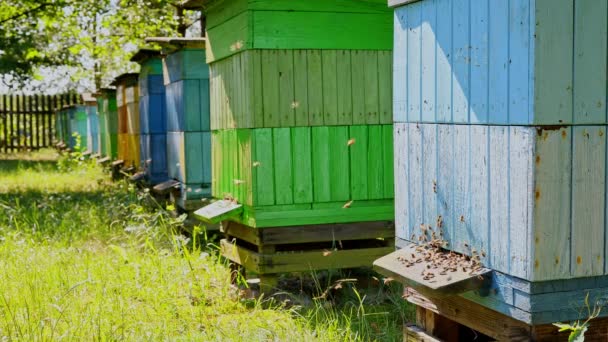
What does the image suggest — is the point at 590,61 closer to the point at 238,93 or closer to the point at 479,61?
the point at 479,61

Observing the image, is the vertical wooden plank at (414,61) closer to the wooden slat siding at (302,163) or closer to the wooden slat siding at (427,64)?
the wooden slat siding at (427,64)

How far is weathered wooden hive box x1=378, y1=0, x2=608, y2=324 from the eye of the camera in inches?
109

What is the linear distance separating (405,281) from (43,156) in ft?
72.1

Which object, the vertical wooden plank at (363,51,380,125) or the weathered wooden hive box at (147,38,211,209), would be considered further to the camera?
the weathered wooden hive box at (147,38,211,209)

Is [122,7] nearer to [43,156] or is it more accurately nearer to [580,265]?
[43,156]

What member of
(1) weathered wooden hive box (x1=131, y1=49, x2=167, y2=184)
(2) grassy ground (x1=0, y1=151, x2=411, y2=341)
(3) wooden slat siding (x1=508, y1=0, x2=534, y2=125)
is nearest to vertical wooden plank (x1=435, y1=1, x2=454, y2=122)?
(3) wooden slat siding (x1=508, y1=0, x2=534, y2=125)

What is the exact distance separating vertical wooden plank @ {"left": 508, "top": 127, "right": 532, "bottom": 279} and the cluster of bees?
0.72 feet

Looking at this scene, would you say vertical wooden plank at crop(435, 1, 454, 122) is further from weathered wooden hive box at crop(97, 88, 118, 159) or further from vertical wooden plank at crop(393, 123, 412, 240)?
weathered wooden hive box at crop(97, 88, 118, 159)

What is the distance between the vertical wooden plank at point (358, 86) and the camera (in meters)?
5.54

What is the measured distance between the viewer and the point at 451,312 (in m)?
3.42

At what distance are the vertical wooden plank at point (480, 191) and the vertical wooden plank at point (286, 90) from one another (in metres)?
2.44

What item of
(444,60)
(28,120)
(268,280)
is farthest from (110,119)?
(28,120)

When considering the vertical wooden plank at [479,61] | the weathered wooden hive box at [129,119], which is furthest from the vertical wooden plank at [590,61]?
the weathered wooden hive box at [129,119]

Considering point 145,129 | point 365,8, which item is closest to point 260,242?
point 365,8
